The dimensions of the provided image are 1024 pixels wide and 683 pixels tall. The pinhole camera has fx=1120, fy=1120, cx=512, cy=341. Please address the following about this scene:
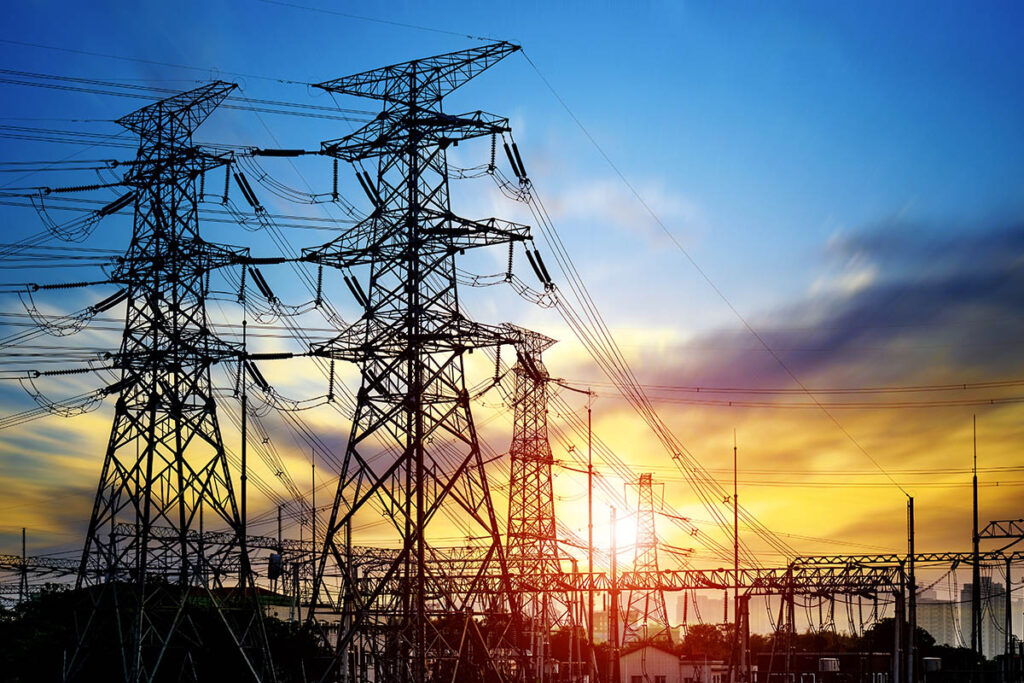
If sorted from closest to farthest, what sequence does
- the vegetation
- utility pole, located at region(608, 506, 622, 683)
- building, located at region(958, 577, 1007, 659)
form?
the vegetation → utility pole, located at region(608, 506, 622, 683) → building, located at region(958, 577, 1007, 659)

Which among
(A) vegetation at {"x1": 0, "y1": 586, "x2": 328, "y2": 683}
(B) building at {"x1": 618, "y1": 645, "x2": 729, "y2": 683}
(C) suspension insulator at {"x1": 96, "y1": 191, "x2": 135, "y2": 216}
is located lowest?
(B) building at {"x1": 618, "y1": 645, "x2": 729, "y2": 683}

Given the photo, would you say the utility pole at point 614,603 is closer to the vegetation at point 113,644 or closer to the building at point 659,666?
the vegetation at point 113,644

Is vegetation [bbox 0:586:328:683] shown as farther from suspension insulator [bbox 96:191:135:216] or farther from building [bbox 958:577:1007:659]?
building [bbox 958:577:1007:659]

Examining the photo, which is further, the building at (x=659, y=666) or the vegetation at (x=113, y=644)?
the building at (x=659, y=666)

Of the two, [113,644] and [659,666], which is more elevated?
[113,644]

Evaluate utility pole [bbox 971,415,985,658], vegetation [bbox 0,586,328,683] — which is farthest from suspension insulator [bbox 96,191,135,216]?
utility pole [bbox 971,415,985,658]

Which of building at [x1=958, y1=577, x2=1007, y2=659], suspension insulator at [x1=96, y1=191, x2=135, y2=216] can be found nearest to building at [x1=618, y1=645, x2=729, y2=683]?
building at [x1=958, y1=577, x2=1007, y2=659]

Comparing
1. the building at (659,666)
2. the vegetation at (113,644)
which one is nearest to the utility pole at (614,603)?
the vegetation at (113,644)

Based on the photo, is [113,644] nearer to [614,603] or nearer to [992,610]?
[614,603]

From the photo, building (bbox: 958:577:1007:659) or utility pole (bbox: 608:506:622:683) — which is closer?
utility pole (bbox: 608:506:622:683)

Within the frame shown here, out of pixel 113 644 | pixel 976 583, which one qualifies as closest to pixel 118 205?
pixel 113 644

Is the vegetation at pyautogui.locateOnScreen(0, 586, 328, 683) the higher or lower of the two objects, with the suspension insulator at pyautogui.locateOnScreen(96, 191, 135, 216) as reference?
lower

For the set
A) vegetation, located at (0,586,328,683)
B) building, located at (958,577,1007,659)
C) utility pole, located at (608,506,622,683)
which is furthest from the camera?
building, located at (958,577,1007,659)

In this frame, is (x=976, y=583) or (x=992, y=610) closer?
(x=976, y=583)
